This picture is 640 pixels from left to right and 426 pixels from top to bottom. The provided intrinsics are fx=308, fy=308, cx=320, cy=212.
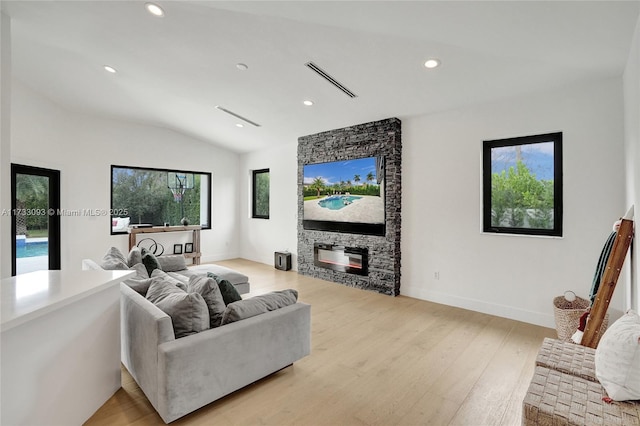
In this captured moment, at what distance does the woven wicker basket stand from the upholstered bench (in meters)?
1.20

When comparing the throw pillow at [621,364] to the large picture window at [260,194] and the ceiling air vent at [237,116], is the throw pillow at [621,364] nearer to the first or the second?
the ceiling air vent at [237,116]

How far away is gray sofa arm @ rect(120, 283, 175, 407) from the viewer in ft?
6.40

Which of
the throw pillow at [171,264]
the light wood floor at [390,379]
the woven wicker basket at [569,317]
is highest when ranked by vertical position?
the throw pillow at [171,264]

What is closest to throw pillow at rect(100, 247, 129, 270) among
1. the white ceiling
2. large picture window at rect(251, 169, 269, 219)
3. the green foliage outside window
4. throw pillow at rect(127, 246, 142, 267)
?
throw pillow at rect(127, 246, 142, 267)

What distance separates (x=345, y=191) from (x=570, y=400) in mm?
4166

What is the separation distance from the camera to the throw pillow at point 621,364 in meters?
1.48

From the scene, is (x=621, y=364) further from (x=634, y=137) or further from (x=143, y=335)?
(x=143, y=335)

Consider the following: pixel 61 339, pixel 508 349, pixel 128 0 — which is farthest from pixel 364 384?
pixel 128 0

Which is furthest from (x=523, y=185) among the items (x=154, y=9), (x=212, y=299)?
(x=154, y=9)

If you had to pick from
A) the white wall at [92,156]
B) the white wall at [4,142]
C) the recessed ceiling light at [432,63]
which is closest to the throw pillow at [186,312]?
the white wall at [4,142]

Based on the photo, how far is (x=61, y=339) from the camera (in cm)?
180

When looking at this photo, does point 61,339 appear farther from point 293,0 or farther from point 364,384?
point 293,0

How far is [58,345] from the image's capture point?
1.78 metres

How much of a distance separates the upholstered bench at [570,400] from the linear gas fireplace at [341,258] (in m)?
3.28
